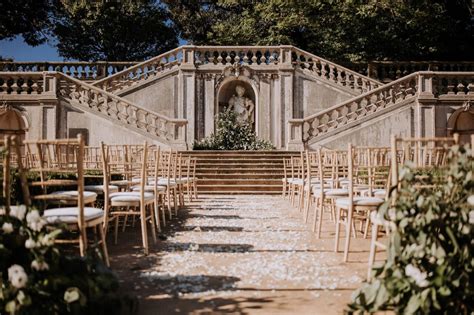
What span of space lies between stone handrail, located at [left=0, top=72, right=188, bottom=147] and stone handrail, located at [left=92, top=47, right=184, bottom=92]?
71.9 inches

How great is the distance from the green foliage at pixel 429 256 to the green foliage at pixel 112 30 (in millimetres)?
26420

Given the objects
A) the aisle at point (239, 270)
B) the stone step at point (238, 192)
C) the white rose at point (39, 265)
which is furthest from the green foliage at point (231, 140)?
the white rose at point (39, 265)

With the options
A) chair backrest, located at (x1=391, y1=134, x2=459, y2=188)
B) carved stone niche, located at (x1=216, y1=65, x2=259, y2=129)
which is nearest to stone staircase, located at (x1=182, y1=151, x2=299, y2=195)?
carved stone niche, located at (x1=216, y1=65, x2=259, y2=129)

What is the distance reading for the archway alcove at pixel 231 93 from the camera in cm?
1909

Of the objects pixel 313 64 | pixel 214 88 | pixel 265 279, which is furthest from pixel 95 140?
pixel 265 279

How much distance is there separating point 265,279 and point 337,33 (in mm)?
18699

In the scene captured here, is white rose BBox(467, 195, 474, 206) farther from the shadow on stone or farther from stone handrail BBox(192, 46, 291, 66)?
stone handrail BBox(192, 46, 291, 66)

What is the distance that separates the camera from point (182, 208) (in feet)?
32.9

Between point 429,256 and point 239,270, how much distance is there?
230cm

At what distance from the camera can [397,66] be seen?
20141mm

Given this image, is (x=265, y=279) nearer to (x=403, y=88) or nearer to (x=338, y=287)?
(x=338, y=287)

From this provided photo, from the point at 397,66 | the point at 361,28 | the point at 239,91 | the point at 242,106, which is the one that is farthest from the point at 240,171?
the point at 361,28

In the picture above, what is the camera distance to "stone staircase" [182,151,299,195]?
1364 centimetres

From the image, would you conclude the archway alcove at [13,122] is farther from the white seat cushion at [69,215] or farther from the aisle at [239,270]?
the white seat cushion at [69,215]
